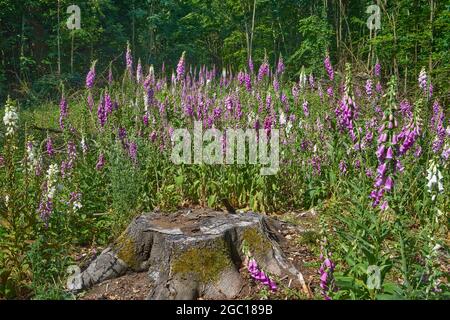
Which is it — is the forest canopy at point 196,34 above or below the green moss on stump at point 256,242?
above

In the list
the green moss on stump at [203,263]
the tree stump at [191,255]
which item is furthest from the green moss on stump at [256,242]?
the green moss on stump at [203,263]

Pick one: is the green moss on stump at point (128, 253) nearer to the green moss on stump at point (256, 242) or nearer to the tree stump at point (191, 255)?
the tree stump at point (191, 255)

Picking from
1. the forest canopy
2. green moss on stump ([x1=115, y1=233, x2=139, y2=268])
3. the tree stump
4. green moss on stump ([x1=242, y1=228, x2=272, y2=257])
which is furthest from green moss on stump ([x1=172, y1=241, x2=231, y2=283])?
the forest canopy

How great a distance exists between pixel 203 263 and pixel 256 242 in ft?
1.72

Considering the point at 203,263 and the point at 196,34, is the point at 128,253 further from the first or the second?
the point at 196,34

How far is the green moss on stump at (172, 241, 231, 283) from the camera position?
3756 millimetres

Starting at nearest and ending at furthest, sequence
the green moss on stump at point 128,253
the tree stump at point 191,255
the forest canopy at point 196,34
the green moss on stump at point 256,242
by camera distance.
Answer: the tree stump at point 191,255 < the green moss on stump at point 256,242 < the green moss on stump at point 128,253 < the forest canopy at point 196,34

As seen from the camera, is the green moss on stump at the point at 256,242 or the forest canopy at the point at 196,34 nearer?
the green moss on stump at the point at 256,242

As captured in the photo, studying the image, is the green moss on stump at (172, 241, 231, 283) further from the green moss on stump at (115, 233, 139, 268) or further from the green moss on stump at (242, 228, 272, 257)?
the green moss on stump at (115, 233, 139, 268)

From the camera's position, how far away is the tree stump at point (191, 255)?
147 inches

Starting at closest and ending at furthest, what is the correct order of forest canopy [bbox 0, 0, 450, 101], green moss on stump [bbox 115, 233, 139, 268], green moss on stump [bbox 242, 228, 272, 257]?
green moss on stump [bbox 242, 228, 272, 257] → green moss on stump [bbox 115, 233, 139, 268] → forest canopy [bbox 0, 0, 450, 101]

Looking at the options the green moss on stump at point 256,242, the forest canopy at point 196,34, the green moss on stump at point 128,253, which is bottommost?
the green moss on stump at point 128,253
